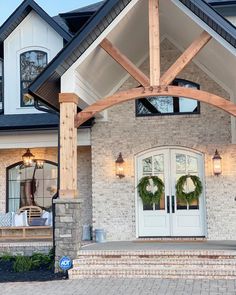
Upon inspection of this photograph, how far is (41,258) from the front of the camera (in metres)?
11.1

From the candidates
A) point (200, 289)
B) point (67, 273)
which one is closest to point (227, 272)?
point (200, 289)

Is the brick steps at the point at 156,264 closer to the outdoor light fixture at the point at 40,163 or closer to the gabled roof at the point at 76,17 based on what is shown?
the outdoor light fixture at the point at 40,163

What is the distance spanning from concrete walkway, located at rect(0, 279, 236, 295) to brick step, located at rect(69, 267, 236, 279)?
233 mm

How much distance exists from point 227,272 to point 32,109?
320 inches

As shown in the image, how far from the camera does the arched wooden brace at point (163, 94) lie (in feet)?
32.0

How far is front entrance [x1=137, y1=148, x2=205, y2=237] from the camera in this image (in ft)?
42.9

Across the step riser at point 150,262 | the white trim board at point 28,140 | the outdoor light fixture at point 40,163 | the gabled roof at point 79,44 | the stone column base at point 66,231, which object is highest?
the gabled roof at point 79,44

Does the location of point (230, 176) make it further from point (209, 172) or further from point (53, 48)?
point (53, 48)

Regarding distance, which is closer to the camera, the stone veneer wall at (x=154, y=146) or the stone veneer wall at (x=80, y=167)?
the stone veneer wall at (x=154, y=146)

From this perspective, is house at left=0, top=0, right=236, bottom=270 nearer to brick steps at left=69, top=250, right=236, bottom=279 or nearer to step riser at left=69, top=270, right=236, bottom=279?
brick steps at left=69, top=250, right=236, bottom=279

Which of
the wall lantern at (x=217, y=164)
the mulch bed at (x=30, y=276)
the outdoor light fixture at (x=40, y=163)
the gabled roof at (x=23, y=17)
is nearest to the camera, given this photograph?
the mulch bed at (x=30, y=276)

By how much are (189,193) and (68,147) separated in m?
4.37

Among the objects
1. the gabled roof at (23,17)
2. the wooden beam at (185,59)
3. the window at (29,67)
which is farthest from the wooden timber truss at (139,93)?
the window at (29,67)

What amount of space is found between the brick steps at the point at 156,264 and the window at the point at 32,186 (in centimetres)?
499
